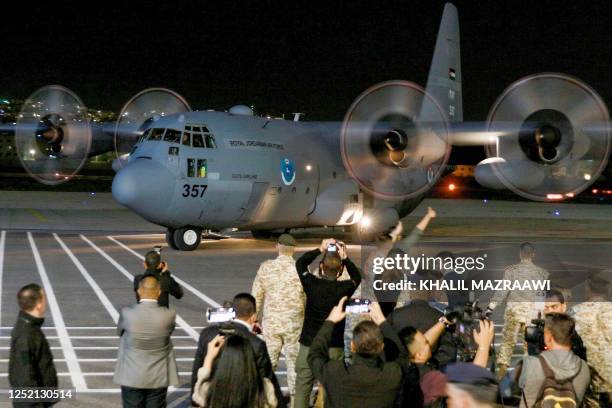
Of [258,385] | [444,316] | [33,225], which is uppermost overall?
[33,225]

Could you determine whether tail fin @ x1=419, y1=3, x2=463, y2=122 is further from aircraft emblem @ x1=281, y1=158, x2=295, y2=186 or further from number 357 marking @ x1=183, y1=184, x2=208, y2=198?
number 357 marking @ x1=183, y1=184, x2=208, y2=198

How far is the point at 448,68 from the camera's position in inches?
1395

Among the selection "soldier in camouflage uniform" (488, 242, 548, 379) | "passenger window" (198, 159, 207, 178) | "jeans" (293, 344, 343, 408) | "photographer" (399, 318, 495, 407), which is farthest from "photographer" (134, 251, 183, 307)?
"passenger window" (198, 159, 207, 178)

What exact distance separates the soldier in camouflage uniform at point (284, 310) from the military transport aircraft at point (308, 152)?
14200 millimetres

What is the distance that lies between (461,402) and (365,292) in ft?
14.0

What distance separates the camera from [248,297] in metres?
6.61

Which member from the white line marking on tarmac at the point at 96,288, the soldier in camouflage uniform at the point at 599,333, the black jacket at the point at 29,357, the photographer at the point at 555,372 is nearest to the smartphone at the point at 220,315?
the black jacket at the point at 29,357

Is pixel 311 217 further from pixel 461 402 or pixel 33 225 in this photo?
pixel 461 402

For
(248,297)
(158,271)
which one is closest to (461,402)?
(248,297)

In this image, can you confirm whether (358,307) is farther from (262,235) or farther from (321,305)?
(262,235)

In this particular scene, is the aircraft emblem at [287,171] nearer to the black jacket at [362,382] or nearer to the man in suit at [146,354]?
the man in suit at [146,354]

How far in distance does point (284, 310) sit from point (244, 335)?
2345 mm

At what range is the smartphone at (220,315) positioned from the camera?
5.87m

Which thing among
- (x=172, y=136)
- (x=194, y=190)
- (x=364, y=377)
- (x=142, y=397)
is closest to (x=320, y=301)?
(x=142, y=397)
